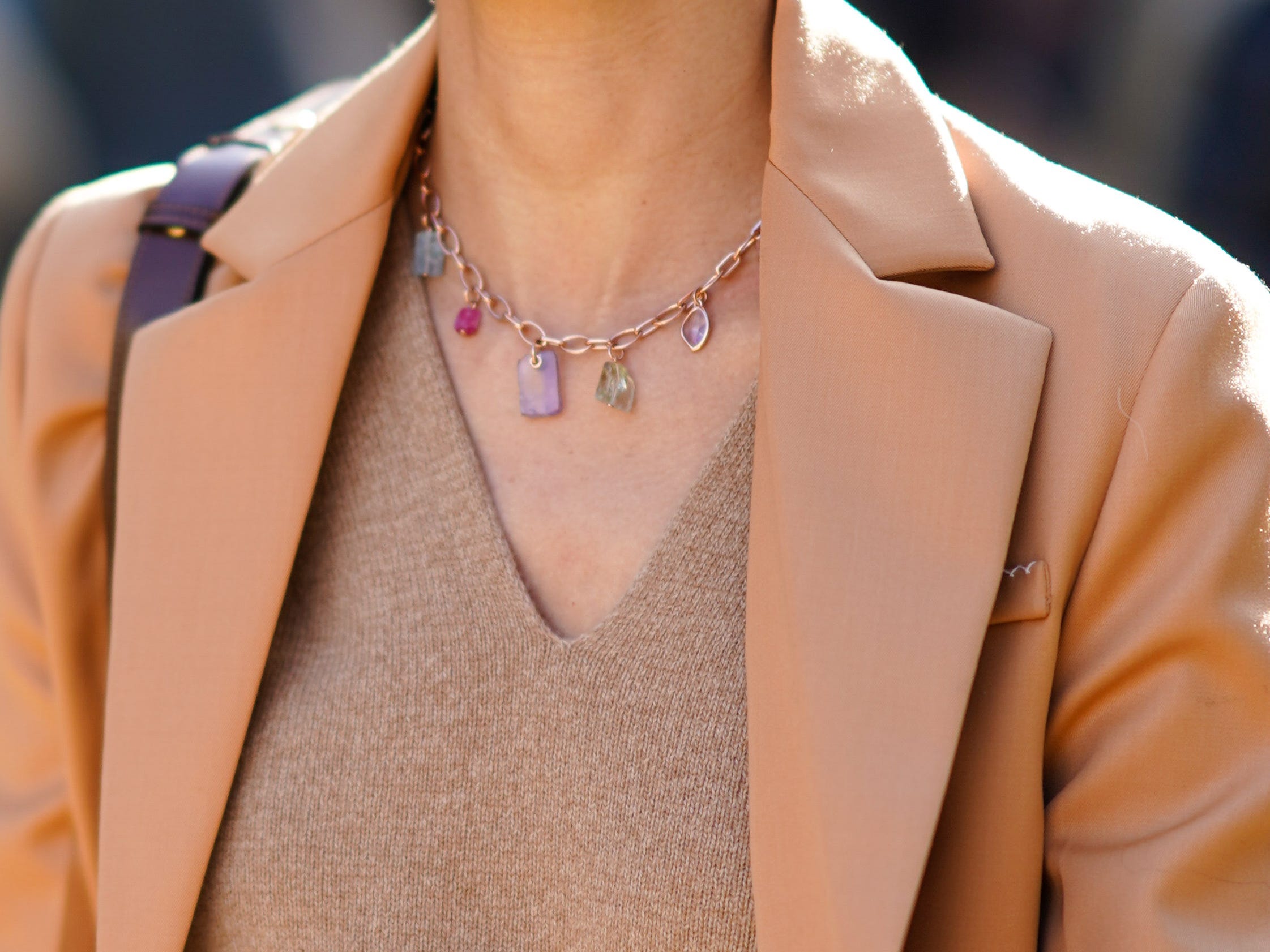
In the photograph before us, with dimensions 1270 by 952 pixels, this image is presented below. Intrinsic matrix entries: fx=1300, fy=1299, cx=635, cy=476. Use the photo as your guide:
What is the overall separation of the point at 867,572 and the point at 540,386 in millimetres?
488

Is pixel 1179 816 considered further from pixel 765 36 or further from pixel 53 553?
pixel 53 553

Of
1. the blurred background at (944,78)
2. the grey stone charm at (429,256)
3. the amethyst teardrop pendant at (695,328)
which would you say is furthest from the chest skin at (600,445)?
the blurred background at (944,78)

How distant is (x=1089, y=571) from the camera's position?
113 cm

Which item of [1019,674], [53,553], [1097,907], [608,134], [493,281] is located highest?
[608,134]

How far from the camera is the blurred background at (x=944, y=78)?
2.89m

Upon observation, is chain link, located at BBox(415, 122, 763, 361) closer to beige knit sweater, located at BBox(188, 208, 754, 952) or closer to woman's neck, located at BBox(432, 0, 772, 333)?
woman's neck, located at BBox(432, 0, 772, 333)

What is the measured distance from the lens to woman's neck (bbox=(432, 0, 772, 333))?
4.65 feet

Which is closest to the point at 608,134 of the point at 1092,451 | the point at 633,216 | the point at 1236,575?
the point at 633,216

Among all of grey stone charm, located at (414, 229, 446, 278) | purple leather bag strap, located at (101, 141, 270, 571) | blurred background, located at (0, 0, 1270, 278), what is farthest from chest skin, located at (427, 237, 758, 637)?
blurred background, located at (0, 0, 1270, 278)

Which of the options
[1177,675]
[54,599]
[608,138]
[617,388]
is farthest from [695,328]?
[54,599]

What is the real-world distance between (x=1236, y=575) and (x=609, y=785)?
587 mm

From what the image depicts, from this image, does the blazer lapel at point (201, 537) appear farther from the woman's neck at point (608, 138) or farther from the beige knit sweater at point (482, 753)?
the woman's neck at point (608, 138)

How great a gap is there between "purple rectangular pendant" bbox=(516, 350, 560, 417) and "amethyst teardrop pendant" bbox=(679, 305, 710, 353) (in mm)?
152

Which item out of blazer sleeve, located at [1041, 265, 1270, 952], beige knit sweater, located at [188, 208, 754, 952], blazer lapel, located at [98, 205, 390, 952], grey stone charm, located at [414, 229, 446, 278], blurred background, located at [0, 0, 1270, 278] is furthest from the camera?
blurred background, located at [0, 0, 1270, 278]
